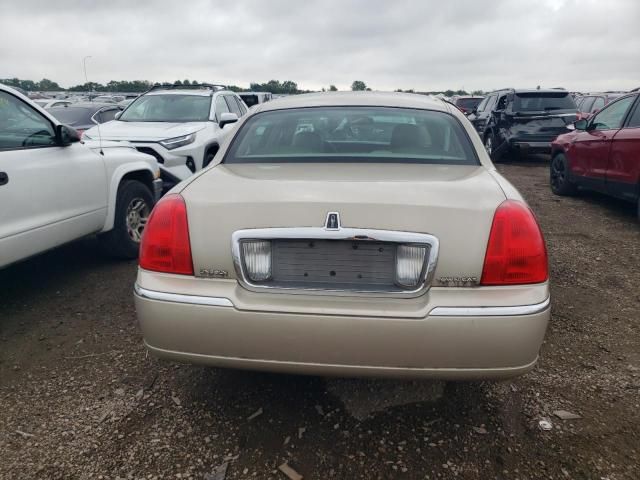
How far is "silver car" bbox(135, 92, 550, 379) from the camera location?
2.08 meters

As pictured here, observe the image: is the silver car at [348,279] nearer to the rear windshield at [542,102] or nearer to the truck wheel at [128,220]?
the truck wheel at [128,220]

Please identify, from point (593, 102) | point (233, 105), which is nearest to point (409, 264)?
point (233, 105)

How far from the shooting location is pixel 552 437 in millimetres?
2393

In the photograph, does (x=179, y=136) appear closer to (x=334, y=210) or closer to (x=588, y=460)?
(x=334, y=210)

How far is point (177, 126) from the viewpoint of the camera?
7.81m

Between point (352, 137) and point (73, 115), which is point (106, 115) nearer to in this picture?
point (73, 115)

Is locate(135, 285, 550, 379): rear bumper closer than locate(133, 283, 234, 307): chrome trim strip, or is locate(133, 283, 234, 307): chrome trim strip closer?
locate(135, 285, 550, 379): rear bumper

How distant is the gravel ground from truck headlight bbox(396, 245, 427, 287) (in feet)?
2.65

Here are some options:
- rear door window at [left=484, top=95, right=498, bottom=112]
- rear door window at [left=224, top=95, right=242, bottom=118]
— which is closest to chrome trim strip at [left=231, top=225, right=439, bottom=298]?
rear door window at [left=224, top=95, right=242, bottom=118]

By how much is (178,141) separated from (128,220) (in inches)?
104

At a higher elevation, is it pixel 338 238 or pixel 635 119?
pixel 635 119

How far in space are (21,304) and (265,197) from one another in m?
2.82

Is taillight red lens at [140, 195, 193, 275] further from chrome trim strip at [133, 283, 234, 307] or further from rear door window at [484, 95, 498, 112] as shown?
rear door window at [484, 95, 498, 112]

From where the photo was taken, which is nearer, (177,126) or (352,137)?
(352,137)
